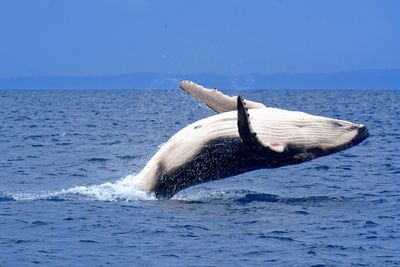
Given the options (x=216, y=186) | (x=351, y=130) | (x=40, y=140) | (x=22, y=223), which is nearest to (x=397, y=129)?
(x=40, y=140)

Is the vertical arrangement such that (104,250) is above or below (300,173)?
below

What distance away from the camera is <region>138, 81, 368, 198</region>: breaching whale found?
43.2 feet

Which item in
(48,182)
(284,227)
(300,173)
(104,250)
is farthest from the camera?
(300,173)

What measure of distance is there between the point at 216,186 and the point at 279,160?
4541mm

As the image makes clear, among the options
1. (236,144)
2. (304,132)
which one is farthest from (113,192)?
(304,132)

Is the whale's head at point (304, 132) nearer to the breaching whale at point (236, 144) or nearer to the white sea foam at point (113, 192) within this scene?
the breaching whale at point (236, 144)

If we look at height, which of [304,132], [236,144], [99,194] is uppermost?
[304,132]

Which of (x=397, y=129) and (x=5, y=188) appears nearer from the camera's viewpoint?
(x=5, y=188)

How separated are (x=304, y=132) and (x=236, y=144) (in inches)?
56.3

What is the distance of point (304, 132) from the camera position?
13.4 m

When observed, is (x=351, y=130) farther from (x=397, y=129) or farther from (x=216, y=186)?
(x=397, y=129)

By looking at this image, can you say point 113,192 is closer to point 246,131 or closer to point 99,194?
point 99,194

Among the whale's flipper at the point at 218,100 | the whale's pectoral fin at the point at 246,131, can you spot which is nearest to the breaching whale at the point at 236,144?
the whale's flipper at the point at 218,100

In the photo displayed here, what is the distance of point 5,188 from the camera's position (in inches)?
665
